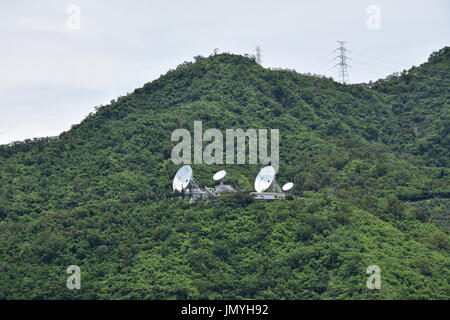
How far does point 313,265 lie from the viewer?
266 ft

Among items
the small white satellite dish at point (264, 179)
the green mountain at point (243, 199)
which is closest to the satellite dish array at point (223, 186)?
the small white satellite dish at point (264, 179)

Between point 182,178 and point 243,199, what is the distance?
5.32 metres

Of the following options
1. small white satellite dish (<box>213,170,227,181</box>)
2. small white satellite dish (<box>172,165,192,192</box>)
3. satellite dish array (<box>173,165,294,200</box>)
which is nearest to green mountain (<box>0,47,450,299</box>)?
satellite dish array (<box>173,165,294,200</box>)

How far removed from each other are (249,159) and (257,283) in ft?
74.3

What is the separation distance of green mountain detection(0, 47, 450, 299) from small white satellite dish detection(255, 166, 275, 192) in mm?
1462

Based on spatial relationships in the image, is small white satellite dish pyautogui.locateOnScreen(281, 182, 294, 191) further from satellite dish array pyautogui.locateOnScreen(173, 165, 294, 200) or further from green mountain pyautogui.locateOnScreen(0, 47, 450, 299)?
green mountain pyautogui.locateOnScreen(0, 47, 450, 299)

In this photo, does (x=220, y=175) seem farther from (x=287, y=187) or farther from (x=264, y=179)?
(x=287, y=187)

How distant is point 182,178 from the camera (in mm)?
91938

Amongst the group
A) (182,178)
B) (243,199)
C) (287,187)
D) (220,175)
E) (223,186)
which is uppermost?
(220,175)

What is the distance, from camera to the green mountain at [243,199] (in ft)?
264

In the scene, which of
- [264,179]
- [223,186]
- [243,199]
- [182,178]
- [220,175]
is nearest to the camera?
[243,199]

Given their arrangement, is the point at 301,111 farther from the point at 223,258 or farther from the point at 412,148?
the point at 223,258

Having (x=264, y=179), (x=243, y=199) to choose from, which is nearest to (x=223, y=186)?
(x=243, y=199)
